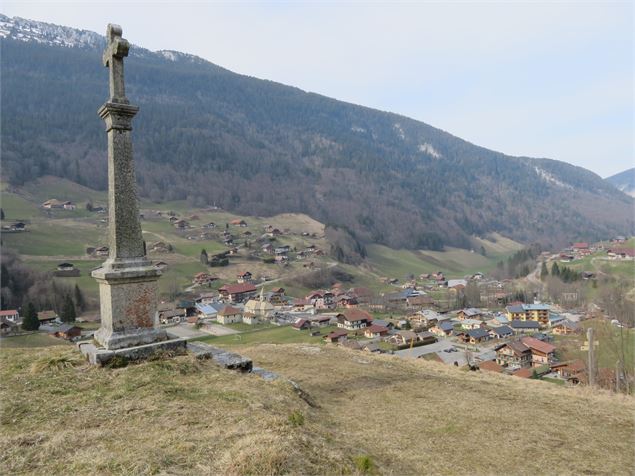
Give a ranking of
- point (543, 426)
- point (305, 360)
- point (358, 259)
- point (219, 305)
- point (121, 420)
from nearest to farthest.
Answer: point (121, 420) < point (543, 426) < point (305, 360) < point (219, 305) < point (358, 259)

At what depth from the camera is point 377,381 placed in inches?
468

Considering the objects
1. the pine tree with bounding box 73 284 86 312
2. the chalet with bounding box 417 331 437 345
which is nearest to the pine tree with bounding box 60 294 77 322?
the pine tree with bounding box 73 284 86 312

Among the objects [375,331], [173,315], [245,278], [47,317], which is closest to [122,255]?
[375,331]

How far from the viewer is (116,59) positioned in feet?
31.4

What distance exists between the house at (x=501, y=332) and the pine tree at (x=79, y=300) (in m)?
65.4

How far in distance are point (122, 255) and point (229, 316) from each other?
198 feet

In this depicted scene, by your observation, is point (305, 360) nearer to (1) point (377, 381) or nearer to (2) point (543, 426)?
(1) point (377, 381)

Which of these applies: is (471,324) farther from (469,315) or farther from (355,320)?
(355,320)

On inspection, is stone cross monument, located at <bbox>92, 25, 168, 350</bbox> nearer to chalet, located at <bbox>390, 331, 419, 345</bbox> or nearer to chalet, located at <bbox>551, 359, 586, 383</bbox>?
chalet, located at <bbox>551, 359, 586, 383</bbox>

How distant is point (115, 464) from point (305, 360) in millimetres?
10015

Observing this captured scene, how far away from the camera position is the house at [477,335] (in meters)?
63.6

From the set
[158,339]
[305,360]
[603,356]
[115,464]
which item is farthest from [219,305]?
[115,464]

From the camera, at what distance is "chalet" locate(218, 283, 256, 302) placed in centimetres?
8238

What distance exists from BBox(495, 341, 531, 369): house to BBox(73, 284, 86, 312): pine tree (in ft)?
Result: 201
